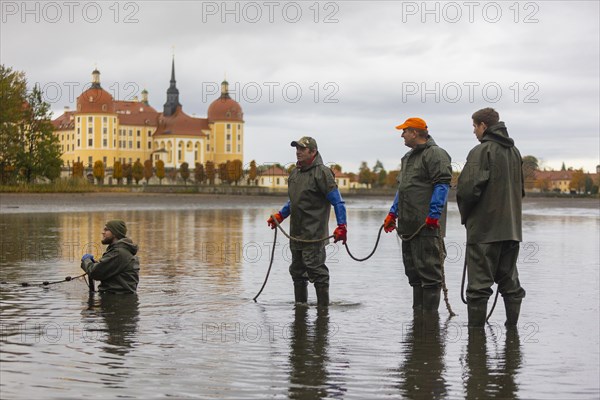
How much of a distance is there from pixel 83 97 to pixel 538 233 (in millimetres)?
166987

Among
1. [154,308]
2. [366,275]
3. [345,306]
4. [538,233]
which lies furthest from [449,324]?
[538,233]

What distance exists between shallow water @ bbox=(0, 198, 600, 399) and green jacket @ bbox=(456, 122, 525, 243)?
1018 mm

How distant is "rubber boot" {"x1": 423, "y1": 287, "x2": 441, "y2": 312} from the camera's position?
10344 mm

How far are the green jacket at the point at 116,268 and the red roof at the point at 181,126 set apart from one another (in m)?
182

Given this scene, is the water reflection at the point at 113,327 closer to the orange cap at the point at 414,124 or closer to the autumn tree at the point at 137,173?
the orange cap at the point at 414,124

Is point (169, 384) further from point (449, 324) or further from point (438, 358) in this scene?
point (449, 324)

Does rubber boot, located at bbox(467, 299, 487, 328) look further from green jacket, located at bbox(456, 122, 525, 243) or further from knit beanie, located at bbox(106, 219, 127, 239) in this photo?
knit beanie, located at bbox(106, 219, 127, 239)

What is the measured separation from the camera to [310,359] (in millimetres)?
7926

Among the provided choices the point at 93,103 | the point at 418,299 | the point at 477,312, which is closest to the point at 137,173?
the point at 93,103

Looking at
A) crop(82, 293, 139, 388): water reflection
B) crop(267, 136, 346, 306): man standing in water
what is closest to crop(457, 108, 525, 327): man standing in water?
crop(267, 136, 346, 306): man standing in water

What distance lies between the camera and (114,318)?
33.1 ft

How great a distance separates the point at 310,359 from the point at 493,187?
2.46m

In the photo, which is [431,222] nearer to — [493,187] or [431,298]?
[431,298]

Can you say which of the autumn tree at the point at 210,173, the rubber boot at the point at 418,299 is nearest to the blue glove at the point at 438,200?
the rubber boot at the point at 418,299
